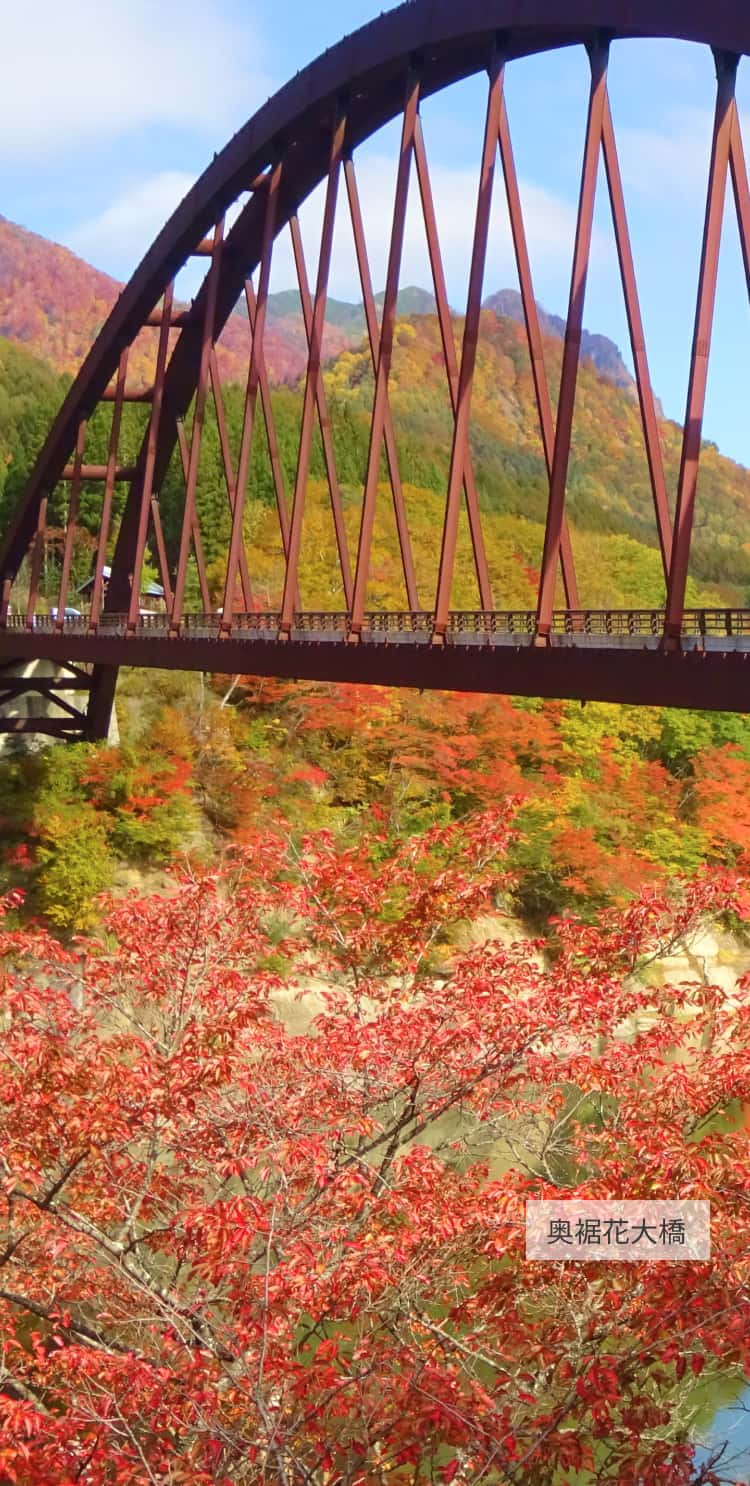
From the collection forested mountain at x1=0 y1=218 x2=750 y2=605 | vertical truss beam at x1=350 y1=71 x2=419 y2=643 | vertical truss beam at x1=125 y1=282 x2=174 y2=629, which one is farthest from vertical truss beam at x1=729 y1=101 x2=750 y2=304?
forested mountain at x1=0 y1=218 x2=750 y2=605

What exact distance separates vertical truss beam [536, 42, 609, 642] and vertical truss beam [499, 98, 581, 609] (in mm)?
1217

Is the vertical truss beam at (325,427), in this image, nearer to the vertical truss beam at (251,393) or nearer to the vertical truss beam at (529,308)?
the vertical truss beam at (251,393)

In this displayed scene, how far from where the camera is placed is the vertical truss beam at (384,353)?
637 inches

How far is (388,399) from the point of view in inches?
845

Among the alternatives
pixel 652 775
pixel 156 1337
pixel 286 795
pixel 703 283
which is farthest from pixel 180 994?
pixel 652 775

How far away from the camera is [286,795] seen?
30.4m

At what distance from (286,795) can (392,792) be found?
8.17 ft

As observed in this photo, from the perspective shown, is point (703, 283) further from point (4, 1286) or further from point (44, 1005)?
point (4, 1286)

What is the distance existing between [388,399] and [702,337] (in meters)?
10.7

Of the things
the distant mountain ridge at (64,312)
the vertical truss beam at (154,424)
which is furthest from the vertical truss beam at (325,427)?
the distant mountain ridge at (64,312)

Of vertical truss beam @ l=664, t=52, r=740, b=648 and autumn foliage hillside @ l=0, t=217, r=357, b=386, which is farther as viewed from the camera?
autumn foliage hillside @ l=0, t=217, r=357, b=386

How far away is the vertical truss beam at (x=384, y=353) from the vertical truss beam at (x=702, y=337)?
483 cm

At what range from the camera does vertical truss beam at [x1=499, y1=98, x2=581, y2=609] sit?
570 inches

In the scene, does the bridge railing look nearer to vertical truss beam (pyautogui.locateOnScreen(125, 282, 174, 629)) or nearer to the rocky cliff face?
vertical truss beam (pyautogui.locateOnScreen(125, 282, 174, 629))
